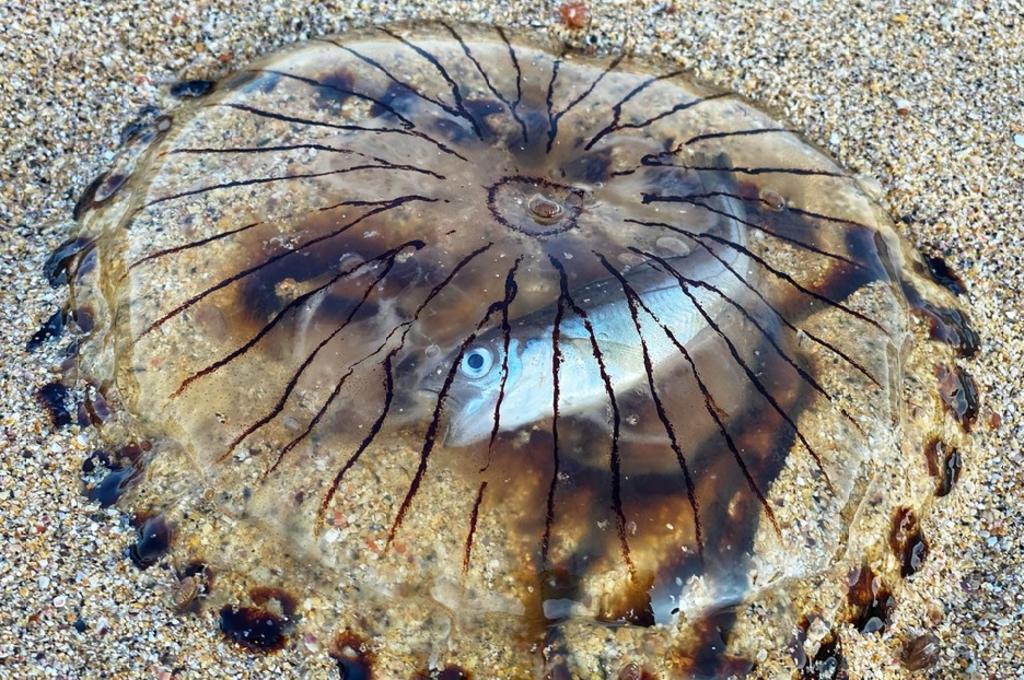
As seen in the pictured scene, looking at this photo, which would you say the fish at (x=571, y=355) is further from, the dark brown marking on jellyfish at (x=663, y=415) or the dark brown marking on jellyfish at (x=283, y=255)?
the dark brown marking on jellyfish at (x=283, y=255)

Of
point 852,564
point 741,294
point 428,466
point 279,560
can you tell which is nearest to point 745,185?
point 741,294

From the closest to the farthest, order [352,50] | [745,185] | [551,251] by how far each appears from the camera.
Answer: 1. [551,251]
2. [745,185]
3. [352,50]

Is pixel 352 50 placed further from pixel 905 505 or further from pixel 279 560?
pixel 905 505

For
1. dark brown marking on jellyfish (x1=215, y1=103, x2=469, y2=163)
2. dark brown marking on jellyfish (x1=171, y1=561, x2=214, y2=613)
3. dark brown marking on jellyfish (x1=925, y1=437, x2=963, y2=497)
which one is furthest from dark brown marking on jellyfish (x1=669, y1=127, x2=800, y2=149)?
dark brown marking on jellyfish (x1=171, y1=561, x2=214, y2=613)

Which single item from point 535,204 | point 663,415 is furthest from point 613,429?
point 535,204

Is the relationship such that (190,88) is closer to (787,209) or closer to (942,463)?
(787,209)
